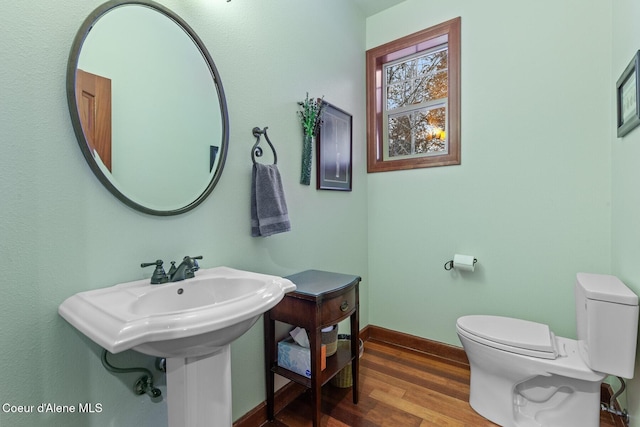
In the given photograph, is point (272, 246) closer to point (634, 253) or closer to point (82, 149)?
point (82, 149)

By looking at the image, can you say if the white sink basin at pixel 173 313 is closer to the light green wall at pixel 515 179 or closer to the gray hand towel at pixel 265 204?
the gray hand towel at pixel 265 204

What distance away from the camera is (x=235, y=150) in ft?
4.38

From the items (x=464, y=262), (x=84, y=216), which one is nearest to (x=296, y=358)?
(x=84, y=216)

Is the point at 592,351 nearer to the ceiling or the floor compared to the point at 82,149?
nearer to the floor

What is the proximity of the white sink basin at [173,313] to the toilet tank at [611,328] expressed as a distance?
1.31 metres

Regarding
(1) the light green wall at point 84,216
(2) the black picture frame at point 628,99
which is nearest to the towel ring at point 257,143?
(1) the light green wall at point 84,216

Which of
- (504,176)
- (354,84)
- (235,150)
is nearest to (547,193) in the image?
(504,176)

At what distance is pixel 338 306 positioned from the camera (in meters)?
1.40

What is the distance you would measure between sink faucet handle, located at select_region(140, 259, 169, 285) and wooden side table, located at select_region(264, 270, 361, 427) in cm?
56

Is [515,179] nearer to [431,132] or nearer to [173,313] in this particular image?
[431,132]

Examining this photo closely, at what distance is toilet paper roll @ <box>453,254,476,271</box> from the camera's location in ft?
6.25

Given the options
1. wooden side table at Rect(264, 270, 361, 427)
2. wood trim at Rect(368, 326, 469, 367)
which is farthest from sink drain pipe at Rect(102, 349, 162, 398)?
wood trim at Rect(368, 326, 469, 367)

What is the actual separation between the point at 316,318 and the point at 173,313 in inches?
28.5

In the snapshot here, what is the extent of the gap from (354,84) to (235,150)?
137 centimetres
